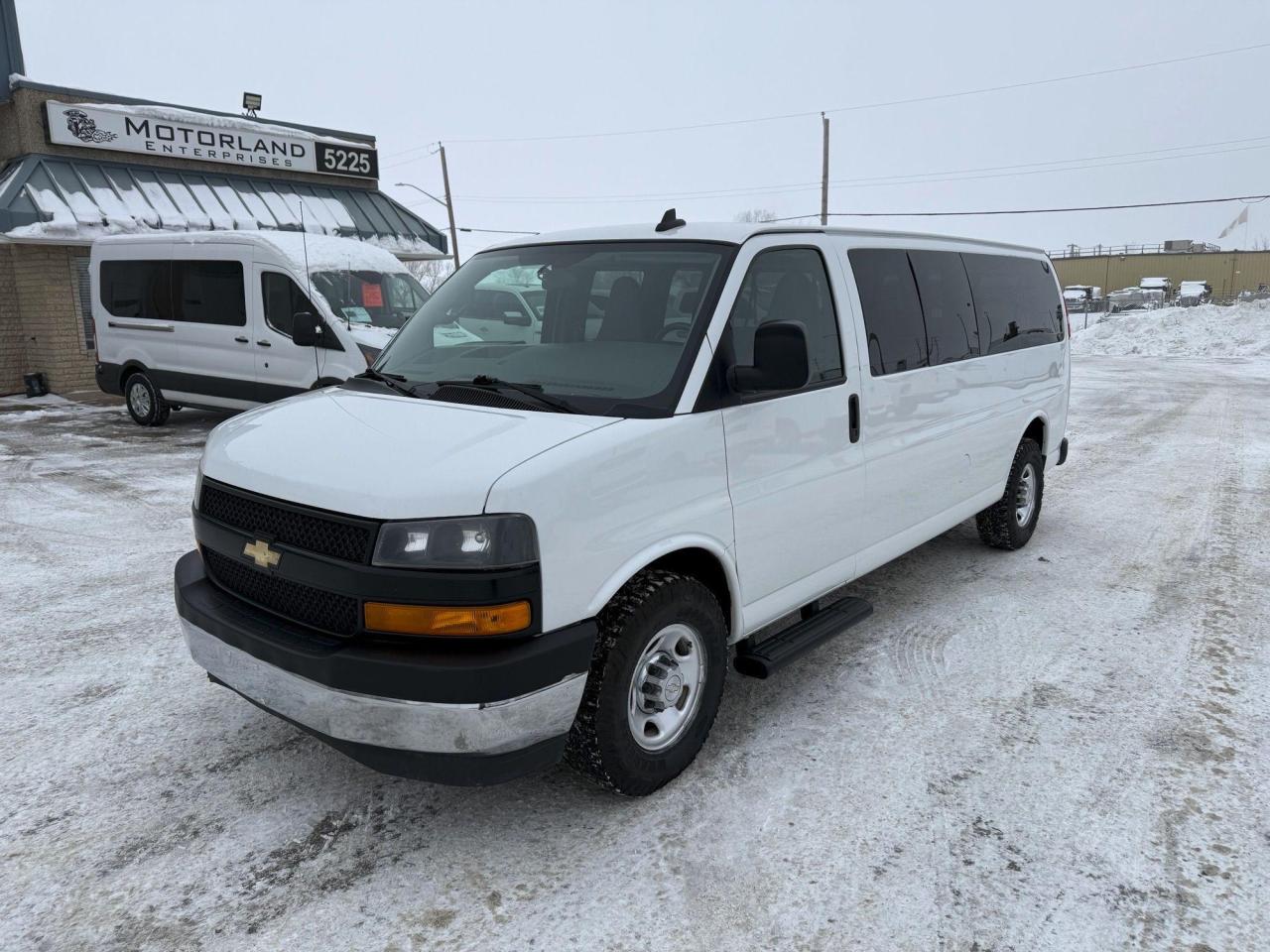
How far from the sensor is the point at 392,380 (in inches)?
160

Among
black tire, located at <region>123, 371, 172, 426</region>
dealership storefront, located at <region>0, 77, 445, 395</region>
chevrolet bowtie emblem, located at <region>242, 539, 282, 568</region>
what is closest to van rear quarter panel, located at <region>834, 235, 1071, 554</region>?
chevrolet bowtie emblem, located at <region>242, 539, 282, 568</region>

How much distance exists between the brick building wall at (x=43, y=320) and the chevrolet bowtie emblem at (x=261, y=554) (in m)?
15.6

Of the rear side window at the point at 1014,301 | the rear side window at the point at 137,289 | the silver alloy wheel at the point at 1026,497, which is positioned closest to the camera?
the rear side window at the point at 1014,301

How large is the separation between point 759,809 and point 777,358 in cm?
164

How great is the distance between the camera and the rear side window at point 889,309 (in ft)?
14.8

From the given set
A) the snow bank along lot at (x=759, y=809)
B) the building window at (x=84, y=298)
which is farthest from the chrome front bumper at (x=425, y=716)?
the building window at (x=84, y=298)

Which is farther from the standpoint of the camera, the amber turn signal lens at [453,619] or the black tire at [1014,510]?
the black tire at [1014,510]

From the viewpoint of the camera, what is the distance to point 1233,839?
3176 millimetres

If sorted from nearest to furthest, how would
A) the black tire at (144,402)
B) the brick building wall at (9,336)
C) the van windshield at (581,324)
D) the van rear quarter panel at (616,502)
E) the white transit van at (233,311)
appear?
1. the van rear quarter panel at (616,502)
2. the van windshield at (581,324)
3. the white transit van at (233,311)
4. the black tire at (144,402)
5. the brick building wall at (9,336)

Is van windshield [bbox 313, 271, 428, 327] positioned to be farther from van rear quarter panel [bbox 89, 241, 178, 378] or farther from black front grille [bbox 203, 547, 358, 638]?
black front grille [bbox 203, 547, 358, 638]

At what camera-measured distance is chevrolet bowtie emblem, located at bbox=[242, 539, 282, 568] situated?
3146 millimetres

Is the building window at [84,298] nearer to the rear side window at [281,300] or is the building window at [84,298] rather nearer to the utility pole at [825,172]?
the rear side window at [281,300]

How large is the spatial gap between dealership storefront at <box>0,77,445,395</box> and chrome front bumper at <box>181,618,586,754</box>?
14250mm

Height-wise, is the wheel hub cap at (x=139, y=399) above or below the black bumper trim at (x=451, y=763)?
above
